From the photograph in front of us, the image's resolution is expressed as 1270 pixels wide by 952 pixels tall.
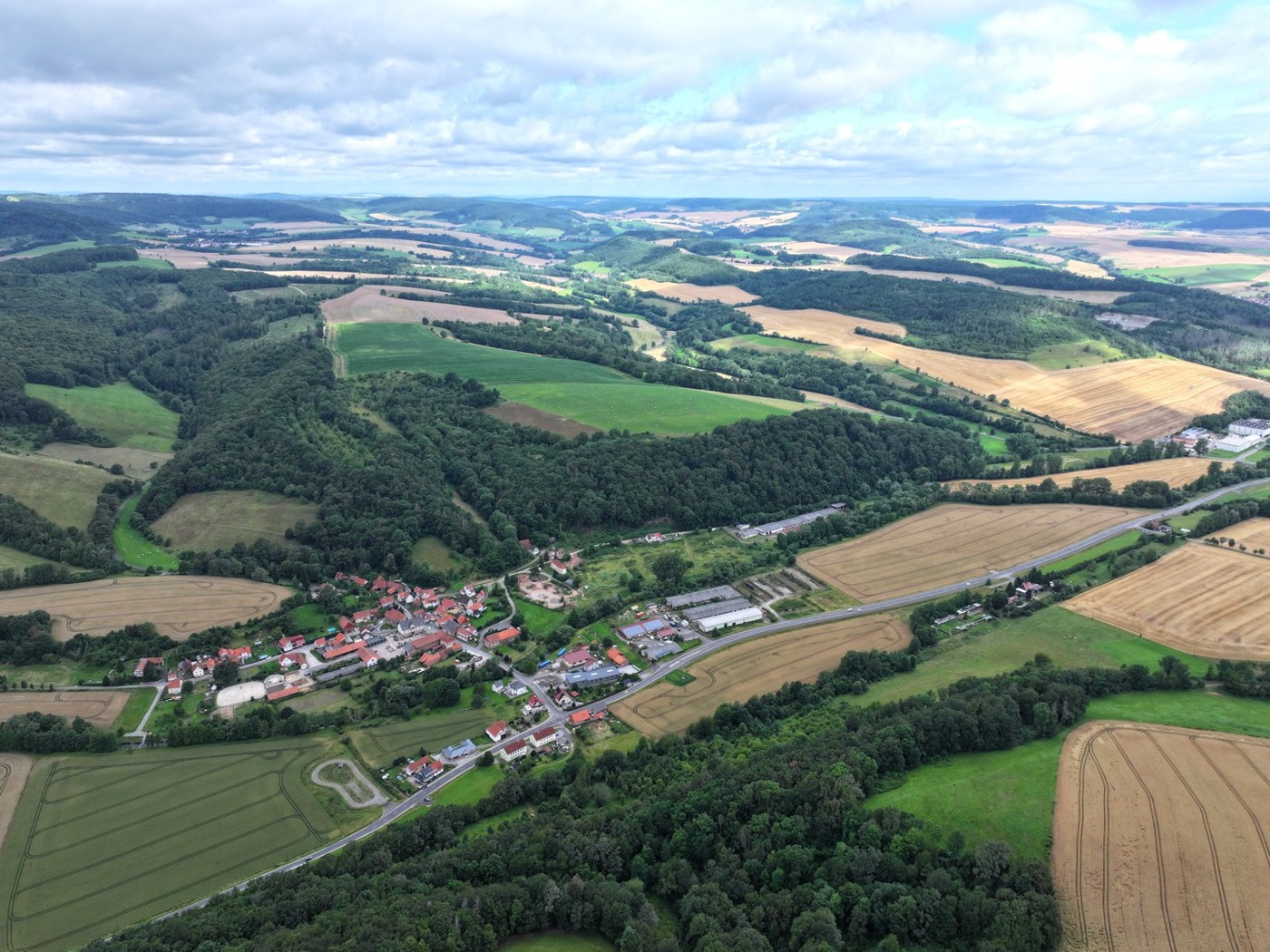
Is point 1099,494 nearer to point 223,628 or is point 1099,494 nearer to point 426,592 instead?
point 426,592

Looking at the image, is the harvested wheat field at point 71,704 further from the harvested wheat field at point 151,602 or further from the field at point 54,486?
the field at point 54,486

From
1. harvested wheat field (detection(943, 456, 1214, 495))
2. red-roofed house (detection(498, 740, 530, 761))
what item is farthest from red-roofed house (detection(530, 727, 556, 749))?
harvested wheat field (detection(943, 456, 1214, 495))

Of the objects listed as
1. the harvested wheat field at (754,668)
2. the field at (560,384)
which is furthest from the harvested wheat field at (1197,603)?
the field at (560,384)

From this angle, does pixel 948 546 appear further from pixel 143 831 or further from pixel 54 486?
pixel 54 486

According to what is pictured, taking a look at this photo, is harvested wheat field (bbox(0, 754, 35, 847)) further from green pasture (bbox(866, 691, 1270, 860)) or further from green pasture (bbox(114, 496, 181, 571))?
green pasture (bbox(866, 691, 1270, 860))

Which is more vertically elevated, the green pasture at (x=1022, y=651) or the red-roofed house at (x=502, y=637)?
the green pasture at (x=1022, y=651)

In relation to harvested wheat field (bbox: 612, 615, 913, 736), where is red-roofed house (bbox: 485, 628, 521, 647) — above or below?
below
